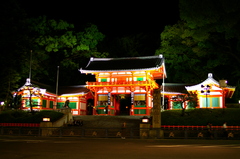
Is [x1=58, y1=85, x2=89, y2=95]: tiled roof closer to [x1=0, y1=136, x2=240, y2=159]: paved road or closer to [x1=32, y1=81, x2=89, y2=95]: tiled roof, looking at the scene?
[x1=32, y1=81, x2=89, y2=95]: tiled roof

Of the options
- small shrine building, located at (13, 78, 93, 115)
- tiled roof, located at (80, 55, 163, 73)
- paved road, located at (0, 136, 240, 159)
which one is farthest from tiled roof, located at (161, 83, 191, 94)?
paved road, located at (0, 136, 240, 159)

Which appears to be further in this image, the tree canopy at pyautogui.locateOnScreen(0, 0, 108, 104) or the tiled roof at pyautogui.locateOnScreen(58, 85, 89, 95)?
the tiled roof at pyautogui.locateOnScreen(58, 85, 89, 95)

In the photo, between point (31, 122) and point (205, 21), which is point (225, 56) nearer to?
point (205, 21)

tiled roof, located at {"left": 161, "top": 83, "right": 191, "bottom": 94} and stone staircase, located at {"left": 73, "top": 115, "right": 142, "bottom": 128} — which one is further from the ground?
tiled roof, located at {"left": 161, "top": 83, "right": 191, "bottom": 94}

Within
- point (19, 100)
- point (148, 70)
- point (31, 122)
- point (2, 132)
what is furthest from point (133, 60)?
point (2, 132)

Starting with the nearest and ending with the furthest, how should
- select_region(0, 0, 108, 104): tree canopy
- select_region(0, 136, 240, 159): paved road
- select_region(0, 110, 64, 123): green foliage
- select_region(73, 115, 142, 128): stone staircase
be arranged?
select_region(0, 136, 240, 159): paved road, select_region(0, 110, 64, 123): green foliage, select_region(73, 115, 142, 128): stone staircase, select_region(0, 0, 108, 104): tree canopy

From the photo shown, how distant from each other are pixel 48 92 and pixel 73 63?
1014cm

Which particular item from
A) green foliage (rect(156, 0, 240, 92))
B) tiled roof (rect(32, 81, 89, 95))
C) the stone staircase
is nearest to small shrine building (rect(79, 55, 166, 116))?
tiled roof (rect(32, 81, 89, 95))

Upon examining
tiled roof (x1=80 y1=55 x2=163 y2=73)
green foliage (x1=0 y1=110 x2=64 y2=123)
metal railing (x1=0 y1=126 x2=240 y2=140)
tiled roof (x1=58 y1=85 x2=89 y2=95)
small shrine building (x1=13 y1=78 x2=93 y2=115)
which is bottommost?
metal railing (x1=0 y1=126 x2=240 y2=140)

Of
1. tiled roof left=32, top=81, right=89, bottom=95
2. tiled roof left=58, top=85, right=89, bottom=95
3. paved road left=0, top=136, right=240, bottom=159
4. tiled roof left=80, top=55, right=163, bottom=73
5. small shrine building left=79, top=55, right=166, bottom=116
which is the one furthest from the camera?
tiled roof left=58, top=85, right=89, bottom=95

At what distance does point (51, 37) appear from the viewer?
48906 mm

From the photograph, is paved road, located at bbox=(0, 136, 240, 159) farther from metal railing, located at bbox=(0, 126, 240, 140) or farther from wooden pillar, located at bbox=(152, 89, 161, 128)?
wooden pillar, located at bbox=(152, 89, 161, 128)

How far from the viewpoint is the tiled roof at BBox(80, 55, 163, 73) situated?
4200 cm

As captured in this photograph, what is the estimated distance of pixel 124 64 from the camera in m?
44.4
